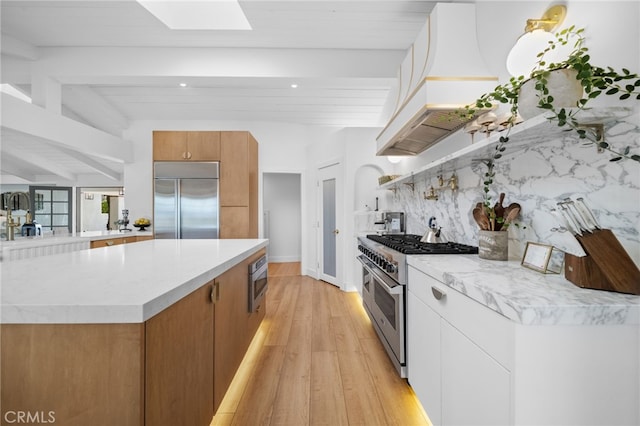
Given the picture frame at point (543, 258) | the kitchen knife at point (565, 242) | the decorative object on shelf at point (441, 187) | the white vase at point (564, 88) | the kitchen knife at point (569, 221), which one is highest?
the white vase at point (564, 88)

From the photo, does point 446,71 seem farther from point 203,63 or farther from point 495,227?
point 203,63

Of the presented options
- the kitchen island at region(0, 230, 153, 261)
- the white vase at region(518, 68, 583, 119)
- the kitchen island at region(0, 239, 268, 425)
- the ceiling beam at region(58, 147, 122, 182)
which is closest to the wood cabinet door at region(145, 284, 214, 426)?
the kitchen island at region(0, 239, 268, 425)

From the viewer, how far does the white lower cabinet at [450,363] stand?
0.85 meters

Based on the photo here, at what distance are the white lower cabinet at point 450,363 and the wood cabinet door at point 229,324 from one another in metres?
1.07

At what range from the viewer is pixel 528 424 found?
0.75 metres

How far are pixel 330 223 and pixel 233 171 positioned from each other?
71.4 inches

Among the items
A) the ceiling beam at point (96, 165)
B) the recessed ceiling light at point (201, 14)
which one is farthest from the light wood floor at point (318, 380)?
the ceiling beam at point (96, 165)

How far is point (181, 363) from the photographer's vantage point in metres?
0.95

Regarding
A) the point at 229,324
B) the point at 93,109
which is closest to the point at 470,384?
the point at 229,324

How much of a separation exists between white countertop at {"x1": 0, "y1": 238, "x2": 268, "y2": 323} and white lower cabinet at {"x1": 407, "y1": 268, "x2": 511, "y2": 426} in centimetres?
106

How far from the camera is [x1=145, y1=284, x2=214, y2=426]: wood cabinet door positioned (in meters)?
0.79

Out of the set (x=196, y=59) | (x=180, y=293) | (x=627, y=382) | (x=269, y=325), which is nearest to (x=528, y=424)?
(x=627, y=382)

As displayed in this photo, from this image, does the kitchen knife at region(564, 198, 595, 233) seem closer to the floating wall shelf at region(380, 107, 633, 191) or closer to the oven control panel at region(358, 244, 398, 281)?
the floating wall shelf at region(380, 107, 633, 191)

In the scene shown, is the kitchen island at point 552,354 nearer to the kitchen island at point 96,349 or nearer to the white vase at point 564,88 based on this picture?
the white vase at point 564,88
